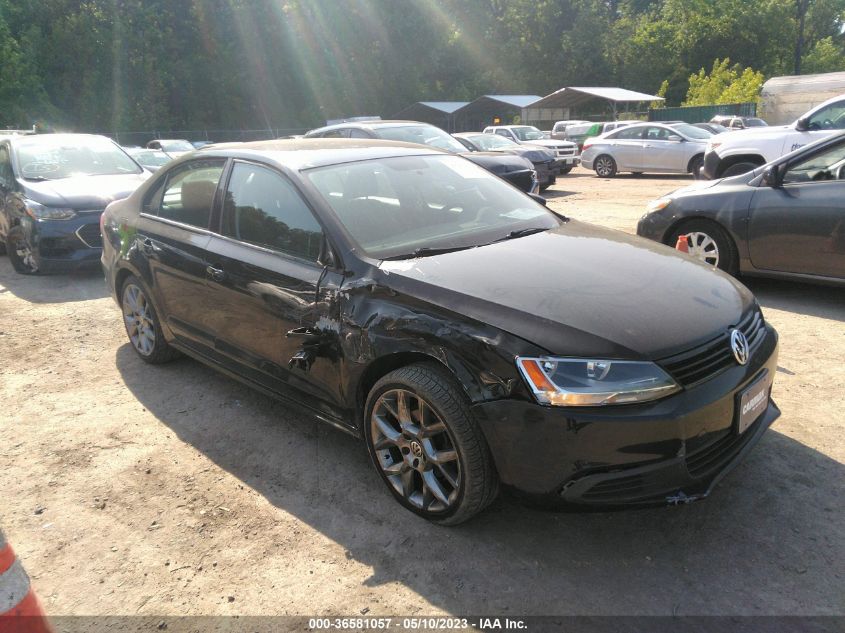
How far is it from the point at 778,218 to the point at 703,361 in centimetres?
361

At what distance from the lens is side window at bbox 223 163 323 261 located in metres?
3.44

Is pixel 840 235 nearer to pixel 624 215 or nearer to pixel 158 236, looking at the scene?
pixel 158 236

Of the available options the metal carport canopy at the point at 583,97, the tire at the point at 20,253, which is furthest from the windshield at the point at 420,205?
the metal carport canopy at the point at 583,97

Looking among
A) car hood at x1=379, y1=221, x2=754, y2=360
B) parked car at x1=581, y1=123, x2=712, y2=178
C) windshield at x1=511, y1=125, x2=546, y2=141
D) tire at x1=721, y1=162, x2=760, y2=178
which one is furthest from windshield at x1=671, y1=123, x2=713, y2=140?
car hood at x1=379, y1=221, x2=754, y2=360

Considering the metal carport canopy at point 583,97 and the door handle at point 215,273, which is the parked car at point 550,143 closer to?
the metal carport canopy at point 583,97

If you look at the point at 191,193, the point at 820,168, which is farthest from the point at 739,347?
the point at 820,168

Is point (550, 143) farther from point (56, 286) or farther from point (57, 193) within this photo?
point (56, 286)

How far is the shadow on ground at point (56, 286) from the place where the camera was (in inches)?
289

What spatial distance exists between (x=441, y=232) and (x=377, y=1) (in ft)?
171

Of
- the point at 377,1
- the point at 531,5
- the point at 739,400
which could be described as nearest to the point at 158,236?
the point at 739,400

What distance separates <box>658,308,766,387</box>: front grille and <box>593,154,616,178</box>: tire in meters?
17.2

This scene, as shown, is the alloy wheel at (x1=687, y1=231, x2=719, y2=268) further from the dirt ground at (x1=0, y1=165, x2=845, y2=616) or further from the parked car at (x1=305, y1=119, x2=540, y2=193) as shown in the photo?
the parked car at (x1=305, y1=119, x2=540, y2=193)

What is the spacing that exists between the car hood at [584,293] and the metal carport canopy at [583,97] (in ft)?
117

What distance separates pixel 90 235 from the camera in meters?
7.87
